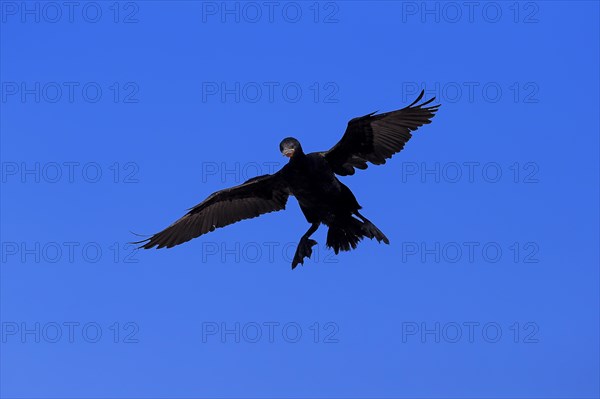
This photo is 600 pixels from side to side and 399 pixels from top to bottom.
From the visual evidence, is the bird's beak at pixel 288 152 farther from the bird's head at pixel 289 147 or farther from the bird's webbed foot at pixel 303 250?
the bird's webbed foot at pixel 303 250

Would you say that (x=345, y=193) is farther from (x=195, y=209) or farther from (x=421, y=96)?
(x=195, y=209)

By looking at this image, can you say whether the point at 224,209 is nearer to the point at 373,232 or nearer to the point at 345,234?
the point at 345,234

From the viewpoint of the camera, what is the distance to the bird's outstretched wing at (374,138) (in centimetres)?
1278

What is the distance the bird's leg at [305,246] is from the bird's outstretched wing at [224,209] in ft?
3.27

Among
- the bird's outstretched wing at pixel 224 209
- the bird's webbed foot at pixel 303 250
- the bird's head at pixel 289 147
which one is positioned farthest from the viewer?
the bird's outstretched wing at pixel 224 209

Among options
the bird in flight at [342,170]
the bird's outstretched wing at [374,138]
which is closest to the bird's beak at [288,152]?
the bird in flight at [342,170]

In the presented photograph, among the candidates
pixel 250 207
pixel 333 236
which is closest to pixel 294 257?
pixel 333 236

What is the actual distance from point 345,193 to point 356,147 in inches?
30.8

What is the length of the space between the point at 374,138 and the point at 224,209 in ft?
9.26

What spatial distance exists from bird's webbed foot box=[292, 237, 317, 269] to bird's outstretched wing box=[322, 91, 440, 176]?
106 cm

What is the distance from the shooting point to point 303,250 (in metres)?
13.0

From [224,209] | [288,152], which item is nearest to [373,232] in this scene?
[288,152]

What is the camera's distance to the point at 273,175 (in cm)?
1345

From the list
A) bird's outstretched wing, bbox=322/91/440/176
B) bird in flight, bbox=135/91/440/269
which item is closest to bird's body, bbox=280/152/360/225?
bird in flight, bbox=135/91/440/269
